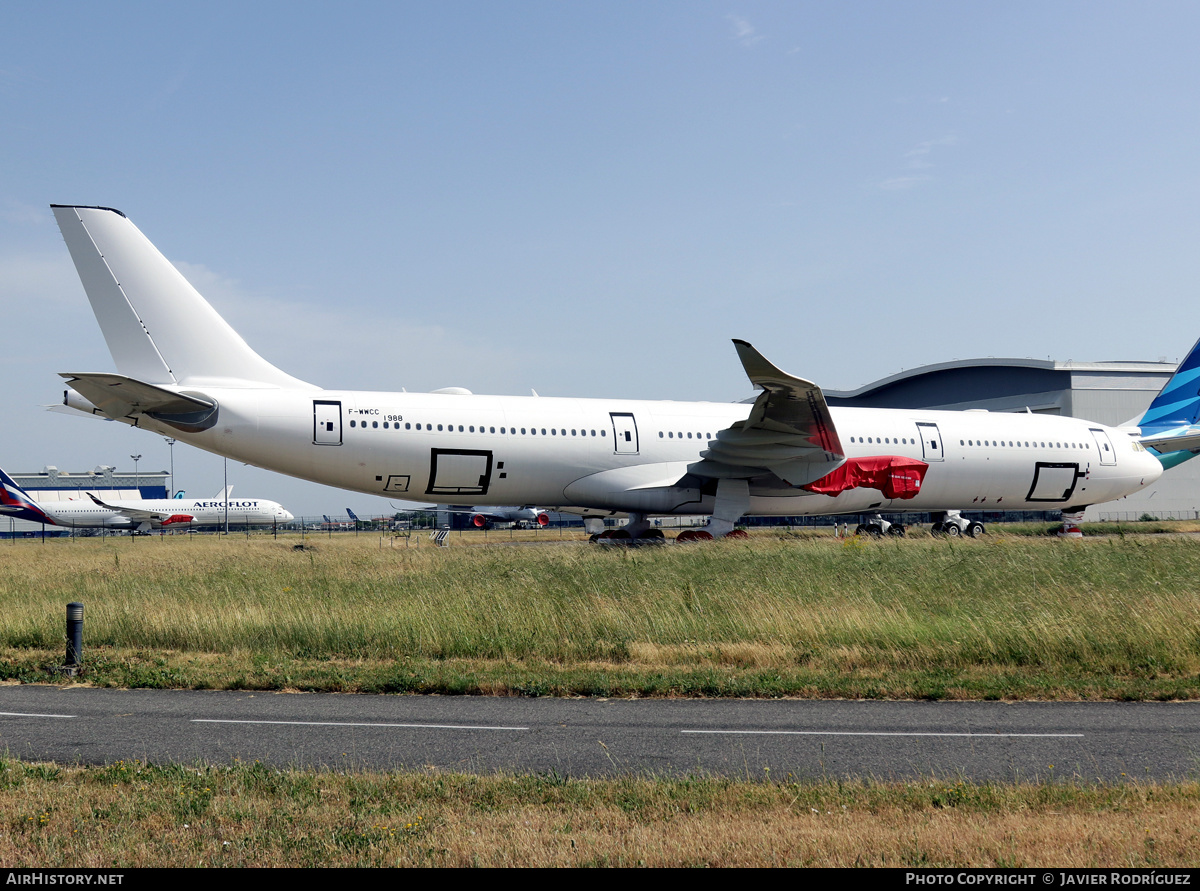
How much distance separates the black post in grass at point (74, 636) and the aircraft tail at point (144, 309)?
36.1ft

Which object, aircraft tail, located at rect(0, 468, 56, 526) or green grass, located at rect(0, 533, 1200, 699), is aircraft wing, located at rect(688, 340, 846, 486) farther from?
aircraft tail, located at rect(0, 468, 56, 526)

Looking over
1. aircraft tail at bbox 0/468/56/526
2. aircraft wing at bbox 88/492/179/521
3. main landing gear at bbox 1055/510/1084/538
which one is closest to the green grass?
main landing gear at bbox 1055/510/1084/538

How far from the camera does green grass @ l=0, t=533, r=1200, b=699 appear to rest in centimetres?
1007

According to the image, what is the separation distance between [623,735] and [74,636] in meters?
7.69

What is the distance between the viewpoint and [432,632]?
40.3ft

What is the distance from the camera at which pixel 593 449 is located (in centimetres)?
2480

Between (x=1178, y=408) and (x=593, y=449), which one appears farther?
(x=1178, y=408)

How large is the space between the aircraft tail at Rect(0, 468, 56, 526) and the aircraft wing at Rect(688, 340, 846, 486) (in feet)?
206

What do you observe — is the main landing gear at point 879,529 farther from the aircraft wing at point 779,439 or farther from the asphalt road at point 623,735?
the asphalt road at point 623,735

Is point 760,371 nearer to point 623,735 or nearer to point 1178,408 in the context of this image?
point 623,735

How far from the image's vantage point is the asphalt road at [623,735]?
6703mm

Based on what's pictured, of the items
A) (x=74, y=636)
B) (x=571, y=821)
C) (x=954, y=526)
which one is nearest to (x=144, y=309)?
(x=74, y=636)

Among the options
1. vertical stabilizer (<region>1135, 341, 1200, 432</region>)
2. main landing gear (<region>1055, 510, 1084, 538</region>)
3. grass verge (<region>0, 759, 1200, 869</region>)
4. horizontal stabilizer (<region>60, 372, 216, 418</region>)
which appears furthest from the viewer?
vertical stabilizer (<region>1135, 341, 1200, 432</region>)

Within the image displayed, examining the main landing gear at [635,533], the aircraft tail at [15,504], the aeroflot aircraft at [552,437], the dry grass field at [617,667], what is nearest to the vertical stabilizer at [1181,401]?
the aeroflot aircraft at [552,437]
